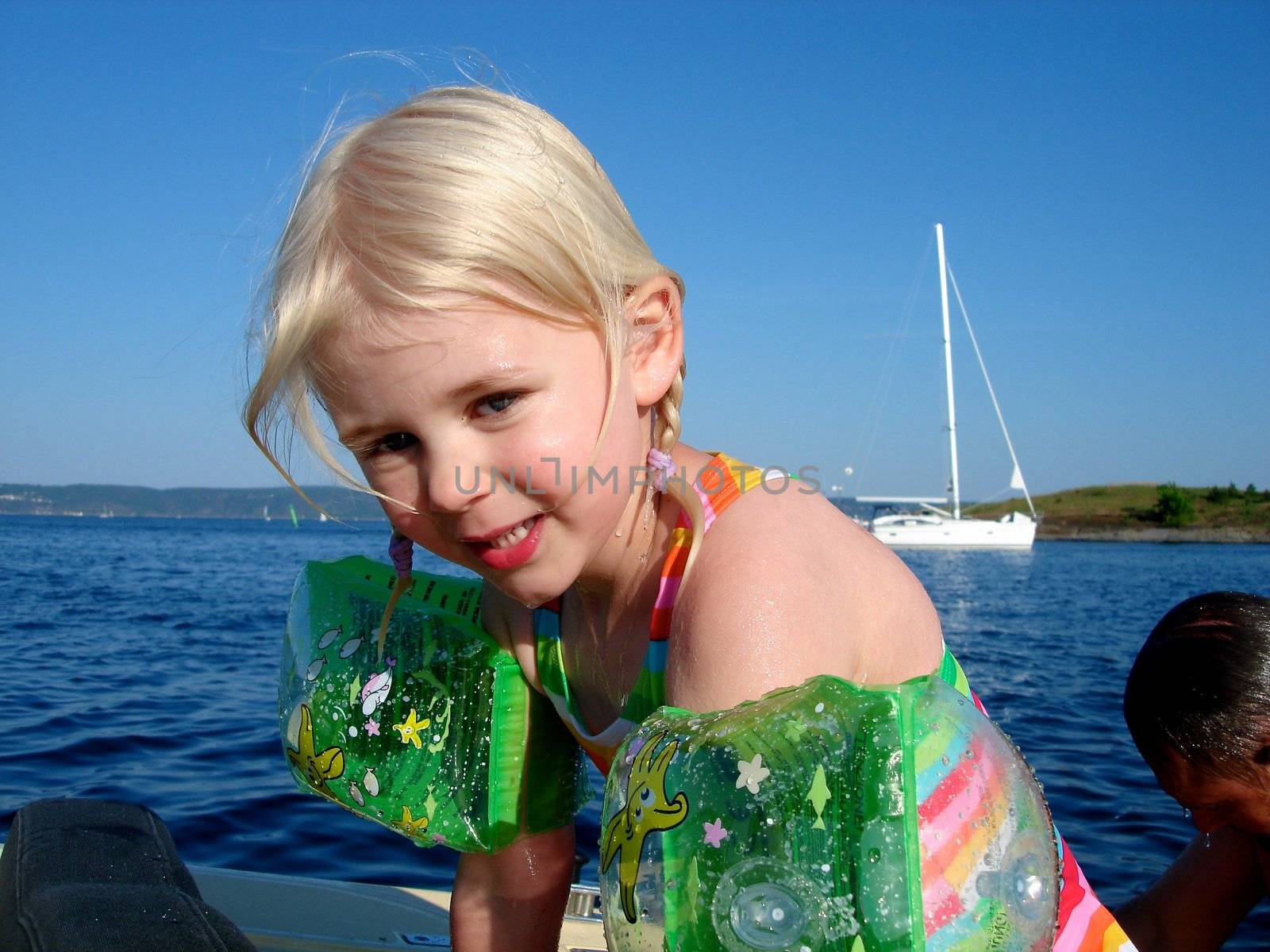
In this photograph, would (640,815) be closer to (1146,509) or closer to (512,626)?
(512,626)

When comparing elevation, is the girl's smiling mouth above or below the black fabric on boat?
above

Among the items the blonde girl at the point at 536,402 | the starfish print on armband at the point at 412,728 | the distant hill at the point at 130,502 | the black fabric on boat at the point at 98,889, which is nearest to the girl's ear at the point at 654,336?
the blonde girl at the point at 536,402

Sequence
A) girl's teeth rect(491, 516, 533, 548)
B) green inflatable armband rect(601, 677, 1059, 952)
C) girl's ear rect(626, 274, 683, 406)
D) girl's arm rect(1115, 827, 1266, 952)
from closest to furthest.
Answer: green inflatable armband rect(601, 677, 1059, 952), girl's teeth rect(491, 516, 533, 548), girl's ear rect(626, 274, 683, 406), girl's arm rect(1115, 827, 1266, 952)

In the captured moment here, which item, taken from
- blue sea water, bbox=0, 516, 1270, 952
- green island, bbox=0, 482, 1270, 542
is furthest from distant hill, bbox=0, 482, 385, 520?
blue sea water, bbox=0, 516, 1270, 952

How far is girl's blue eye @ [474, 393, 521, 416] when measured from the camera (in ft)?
4.47

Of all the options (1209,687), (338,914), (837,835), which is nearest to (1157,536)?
(1209,687)

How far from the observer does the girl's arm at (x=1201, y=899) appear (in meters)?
2.54

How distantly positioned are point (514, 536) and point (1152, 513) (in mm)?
55907

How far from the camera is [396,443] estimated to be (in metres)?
1.42

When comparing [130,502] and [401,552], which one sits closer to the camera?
[401,552]

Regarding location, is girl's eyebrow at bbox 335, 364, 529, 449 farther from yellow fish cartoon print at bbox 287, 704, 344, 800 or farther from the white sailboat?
the white sailboat

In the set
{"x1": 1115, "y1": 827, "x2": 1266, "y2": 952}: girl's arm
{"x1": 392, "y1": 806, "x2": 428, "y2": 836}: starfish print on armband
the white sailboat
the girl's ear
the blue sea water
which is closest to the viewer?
the girl's ear

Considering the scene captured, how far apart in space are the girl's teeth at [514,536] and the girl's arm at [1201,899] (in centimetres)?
200

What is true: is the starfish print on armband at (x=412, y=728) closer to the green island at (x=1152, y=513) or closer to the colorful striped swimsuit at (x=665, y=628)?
the colorful striped swimsuit at (x=665, y=628)
